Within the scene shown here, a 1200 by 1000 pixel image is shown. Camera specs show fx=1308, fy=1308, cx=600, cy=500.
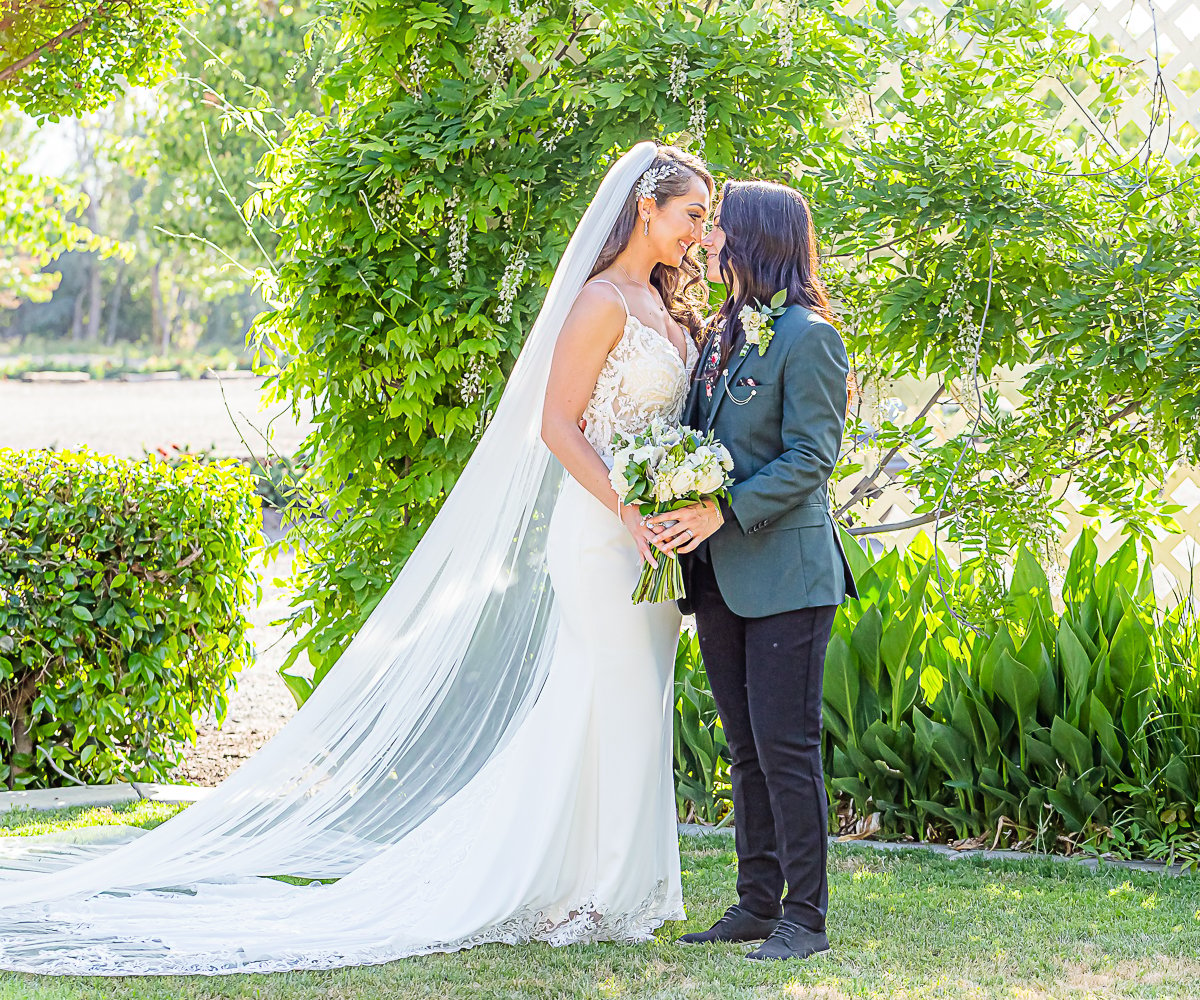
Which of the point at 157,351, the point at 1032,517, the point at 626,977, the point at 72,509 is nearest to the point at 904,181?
the point at 1032,517

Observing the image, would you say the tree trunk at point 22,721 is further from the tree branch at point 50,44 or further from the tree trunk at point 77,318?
the tree trunk at point 77,318

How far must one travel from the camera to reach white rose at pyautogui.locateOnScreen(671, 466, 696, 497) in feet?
9.64

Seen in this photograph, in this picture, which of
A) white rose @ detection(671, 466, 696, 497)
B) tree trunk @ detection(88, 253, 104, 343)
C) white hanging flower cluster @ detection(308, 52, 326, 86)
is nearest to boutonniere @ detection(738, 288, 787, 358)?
white rose @ detection(671, 466, 696, 497)

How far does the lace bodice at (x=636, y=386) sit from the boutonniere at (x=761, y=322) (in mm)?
260

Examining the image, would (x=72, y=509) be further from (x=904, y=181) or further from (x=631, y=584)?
(x=904, y=181)

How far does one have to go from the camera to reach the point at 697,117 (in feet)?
14.6

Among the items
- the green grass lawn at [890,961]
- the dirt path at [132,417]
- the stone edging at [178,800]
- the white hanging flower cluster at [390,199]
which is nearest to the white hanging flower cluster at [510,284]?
the white hanging flower cluster at [390,199]

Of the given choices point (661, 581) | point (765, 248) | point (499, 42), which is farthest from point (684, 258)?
point (499, 42)

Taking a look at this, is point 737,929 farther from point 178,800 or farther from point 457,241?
point 457,241

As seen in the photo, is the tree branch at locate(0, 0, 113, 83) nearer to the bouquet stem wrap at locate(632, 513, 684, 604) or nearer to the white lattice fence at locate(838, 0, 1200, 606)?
the white lattice fence at locate(838, 0, 1200, 606)

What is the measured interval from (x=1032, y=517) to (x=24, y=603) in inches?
142

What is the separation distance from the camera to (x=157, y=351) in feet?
169

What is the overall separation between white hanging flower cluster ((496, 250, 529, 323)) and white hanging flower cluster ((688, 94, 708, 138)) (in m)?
0.72

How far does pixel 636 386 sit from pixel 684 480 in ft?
1.49
